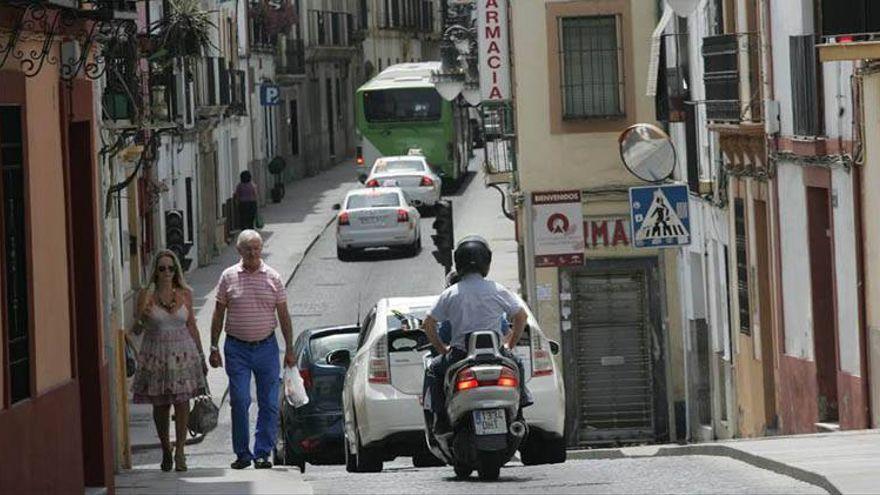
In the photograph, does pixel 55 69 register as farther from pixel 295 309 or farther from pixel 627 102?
pixel 295 309

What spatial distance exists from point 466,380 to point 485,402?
0.60 feet

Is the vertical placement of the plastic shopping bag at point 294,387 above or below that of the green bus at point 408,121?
below

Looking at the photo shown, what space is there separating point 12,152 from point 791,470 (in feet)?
16.7

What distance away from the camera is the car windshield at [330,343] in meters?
22.2

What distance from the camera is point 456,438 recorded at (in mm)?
15453

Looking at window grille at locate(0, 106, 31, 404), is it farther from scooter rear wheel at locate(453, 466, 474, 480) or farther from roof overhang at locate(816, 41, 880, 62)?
roof overhang at locate(816, 41, 880, 62)

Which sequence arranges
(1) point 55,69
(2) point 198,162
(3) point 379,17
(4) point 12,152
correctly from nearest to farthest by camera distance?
1. (4) point 12,152
2. (1) point 55,69
3. (2) point 198,162
4. (3) point 379,17

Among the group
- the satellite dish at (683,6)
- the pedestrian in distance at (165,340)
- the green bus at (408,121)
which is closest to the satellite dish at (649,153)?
the satellite dish at (683,6)

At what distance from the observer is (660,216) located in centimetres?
2236

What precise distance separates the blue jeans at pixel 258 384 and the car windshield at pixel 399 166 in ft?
135

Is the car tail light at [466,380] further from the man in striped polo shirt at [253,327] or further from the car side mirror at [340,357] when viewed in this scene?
the car side mirror at [340,357]

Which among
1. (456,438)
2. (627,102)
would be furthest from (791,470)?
(627,102)

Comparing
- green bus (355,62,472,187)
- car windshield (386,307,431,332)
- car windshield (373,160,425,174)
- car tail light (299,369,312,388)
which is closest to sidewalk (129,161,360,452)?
car windshield (373,160,425,174)

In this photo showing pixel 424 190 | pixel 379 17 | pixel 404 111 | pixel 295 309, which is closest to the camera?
pixel 295 309
